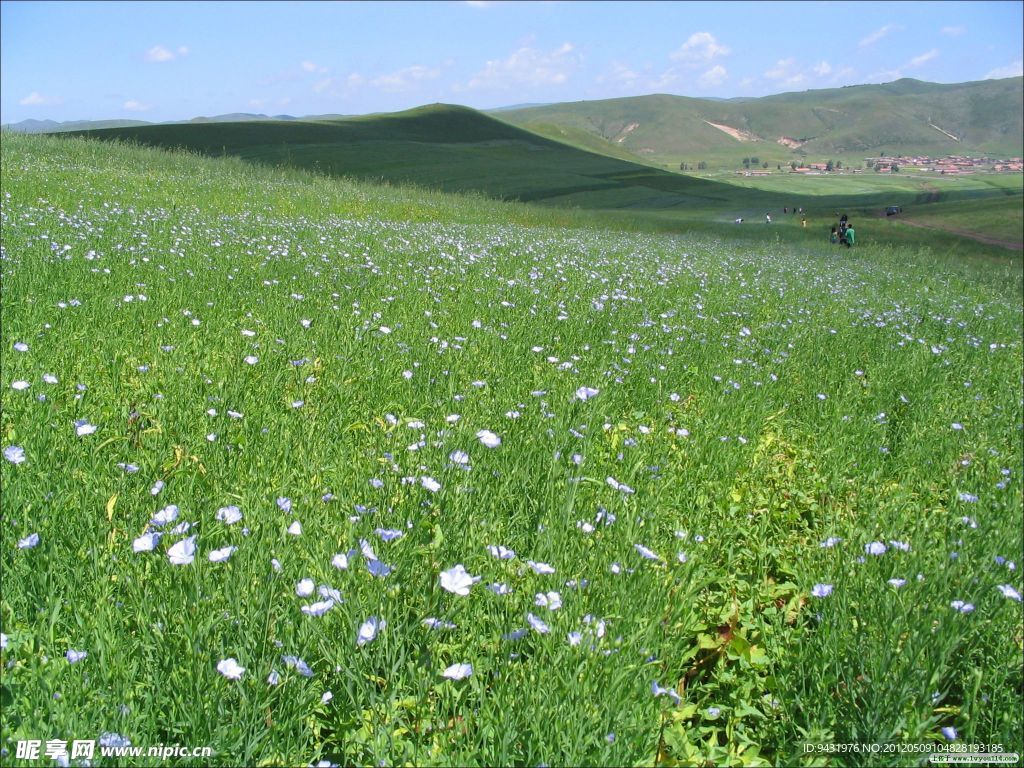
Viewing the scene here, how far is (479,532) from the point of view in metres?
2.48

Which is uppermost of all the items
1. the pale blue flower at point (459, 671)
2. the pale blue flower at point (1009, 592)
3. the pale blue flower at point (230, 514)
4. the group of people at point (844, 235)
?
the group of people at point (844, 235)

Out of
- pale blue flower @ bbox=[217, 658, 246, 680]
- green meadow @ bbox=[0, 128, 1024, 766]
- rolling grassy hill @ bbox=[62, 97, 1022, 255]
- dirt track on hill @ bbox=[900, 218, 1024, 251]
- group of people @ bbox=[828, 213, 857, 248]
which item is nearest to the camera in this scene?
pale blue flower @ bbox=[217, 658, 246, 680]

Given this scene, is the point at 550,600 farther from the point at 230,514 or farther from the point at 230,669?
the point at 230,514

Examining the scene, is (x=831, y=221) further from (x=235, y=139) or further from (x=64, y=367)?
(x=235, y=139)

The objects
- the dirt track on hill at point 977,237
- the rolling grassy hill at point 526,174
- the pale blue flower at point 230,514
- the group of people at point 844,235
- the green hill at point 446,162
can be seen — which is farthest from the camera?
the green hill at point 446,162

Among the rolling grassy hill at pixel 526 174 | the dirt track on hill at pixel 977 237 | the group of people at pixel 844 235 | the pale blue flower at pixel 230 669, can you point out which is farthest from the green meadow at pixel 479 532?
the dirt track on hill at pixel 977 237

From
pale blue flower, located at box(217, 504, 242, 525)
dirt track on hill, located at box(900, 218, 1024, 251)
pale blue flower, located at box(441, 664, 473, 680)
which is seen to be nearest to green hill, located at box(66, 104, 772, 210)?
dirt track on hill, located at box(900, 218, 1024, 251)

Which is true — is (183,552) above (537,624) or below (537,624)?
above

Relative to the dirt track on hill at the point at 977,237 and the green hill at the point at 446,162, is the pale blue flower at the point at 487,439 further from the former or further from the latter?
the green hill at the point at 446,162

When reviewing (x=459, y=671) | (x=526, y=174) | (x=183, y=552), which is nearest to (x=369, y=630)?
(x=459, y=671)

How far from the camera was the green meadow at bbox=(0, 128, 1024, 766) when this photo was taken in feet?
5.83

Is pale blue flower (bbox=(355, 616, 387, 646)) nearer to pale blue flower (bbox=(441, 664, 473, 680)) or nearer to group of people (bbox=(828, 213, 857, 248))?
pale blue flower (bbox=(441, 664, 473, 680))

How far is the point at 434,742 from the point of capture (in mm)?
1762

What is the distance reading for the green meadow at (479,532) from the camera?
1.78 meters
